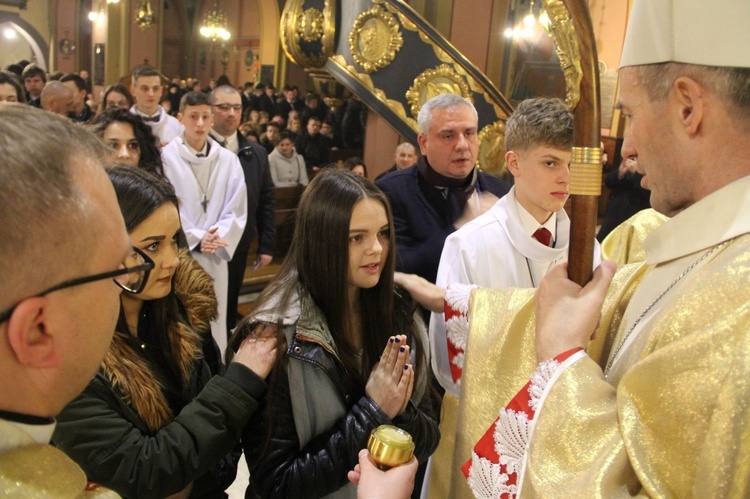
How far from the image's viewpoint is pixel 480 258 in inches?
84.7

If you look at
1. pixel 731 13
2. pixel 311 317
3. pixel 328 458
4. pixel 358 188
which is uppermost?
pixel 731 13

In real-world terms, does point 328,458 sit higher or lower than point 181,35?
lower

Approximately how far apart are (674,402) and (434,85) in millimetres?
4542

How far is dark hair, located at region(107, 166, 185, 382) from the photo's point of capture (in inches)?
66.7

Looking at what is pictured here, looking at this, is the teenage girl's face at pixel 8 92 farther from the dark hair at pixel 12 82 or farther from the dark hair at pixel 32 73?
the dark hair at pixel 32 73

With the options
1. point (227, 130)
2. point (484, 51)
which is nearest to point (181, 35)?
point (484, 51)

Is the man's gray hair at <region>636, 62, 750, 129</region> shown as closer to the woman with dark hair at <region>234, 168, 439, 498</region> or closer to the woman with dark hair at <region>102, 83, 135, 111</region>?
the woman with dark hair at <region>234, 168, 439, 498</region>

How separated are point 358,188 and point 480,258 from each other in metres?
0.50

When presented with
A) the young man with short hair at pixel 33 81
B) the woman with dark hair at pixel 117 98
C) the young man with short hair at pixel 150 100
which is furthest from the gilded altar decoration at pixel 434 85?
the young man with short hair at pixel 33 81

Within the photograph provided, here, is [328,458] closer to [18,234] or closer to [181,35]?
[18,234]

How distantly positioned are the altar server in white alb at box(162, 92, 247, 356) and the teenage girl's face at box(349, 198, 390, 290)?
2214 millimetres

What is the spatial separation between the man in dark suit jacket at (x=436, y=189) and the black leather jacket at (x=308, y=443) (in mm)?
1258

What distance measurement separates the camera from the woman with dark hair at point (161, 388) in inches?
57.1

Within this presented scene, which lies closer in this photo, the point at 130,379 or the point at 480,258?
the point at 130,379
